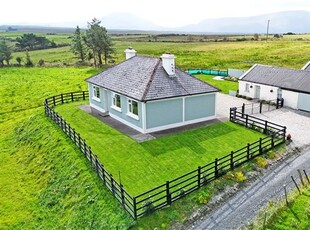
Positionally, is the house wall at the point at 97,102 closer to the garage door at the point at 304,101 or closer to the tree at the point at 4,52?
the garage door at the point at 304,101

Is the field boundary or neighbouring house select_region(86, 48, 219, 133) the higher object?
neighbouring house select_region(86, 48, 219, 133)

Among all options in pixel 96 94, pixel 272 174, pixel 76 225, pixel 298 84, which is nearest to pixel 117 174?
pixel 76 225

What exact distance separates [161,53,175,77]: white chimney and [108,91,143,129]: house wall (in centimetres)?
410

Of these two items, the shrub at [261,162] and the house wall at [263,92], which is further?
the house wall at [263,92]

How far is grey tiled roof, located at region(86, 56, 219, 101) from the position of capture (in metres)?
22.3

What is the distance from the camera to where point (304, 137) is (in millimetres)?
22000

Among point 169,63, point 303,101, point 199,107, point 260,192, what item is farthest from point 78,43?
point 260,192

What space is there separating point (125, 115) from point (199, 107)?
19.7ft

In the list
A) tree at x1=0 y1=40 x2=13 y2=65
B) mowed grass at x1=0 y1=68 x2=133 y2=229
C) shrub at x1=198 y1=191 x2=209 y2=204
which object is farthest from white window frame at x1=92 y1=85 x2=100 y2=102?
tree at x1=0 y1=40 x2=13 y2=65

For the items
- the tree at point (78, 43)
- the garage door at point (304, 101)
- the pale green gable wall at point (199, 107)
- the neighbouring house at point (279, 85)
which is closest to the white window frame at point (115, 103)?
the pale green gable wall at point (199, 107)

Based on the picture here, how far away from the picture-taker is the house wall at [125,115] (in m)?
22.6

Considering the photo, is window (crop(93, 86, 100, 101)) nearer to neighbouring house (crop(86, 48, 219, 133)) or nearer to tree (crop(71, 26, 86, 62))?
neighbouring house (crop(86, 48, 219, 133))

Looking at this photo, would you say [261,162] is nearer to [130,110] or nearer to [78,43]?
[130,110]

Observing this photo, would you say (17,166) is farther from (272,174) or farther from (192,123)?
(272,174)
